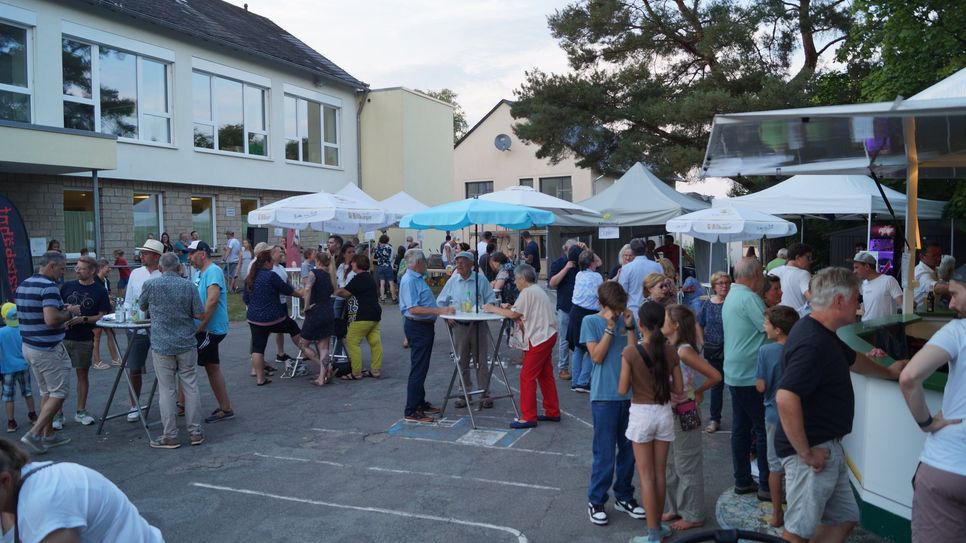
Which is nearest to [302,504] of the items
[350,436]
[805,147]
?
[350,436]

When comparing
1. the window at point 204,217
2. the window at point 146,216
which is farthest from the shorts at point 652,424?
the window at point 204,217

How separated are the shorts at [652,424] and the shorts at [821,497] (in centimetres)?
94

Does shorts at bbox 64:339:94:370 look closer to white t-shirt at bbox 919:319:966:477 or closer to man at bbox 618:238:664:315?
man at bbox 618:238:664:315

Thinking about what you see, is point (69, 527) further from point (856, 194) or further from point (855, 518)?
point (856, 194)

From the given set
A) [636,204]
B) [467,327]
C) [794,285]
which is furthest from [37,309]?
[636,204]

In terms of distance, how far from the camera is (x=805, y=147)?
6523 millimetres

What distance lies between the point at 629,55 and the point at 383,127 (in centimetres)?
884

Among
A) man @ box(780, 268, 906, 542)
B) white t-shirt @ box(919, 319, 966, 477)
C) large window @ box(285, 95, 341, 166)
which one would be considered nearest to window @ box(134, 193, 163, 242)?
large window @ box(285, 95, 341, 166)

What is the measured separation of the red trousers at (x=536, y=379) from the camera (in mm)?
6793

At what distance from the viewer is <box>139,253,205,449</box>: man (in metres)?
6.37

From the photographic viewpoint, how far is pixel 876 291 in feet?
25.1

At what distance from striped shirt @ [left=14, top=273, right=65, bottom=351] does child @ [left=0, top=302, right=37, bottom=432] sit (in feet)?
1.16

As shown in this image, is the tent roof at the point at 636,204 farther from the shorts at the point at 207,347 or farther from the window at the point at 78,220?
the window at the point at 78,220

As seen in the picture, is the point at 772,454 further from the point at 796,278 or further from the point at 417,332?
the point at 417,332
